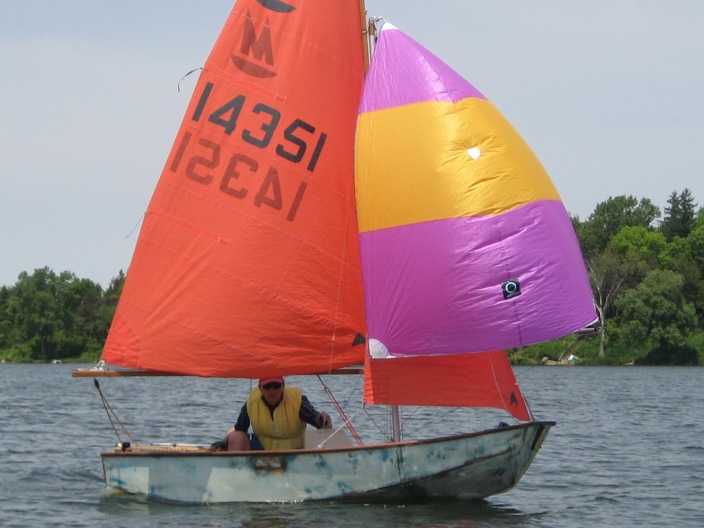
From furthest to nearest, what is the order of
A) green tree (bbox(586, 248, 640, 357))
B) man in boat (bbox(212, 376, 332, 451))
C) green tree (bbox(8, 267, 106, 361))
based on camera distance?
green tree (bbox(8, 267, 106, 361))
green tree (bbox(586, 248, 640, 357))
man in boat (bbox(212, 376, 332, 451))

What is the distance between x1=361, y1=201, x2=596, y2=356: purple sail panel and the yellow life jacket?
1193mm

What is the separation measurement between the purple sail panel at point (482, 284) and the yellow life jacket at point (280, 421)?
1193mm

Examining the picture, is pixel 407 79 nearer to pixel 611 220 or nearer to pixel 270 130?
pixel 270 130

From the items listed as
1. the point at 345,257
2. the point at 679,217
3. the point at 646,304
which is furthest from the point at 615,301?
the point at 345,257

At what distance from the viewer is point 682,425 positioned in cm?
2562

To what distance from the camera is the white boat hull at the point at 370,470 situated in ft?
40.0

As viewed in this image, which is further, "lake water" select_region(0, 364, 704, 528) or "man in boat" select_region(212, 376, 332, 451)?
"man in boat" select_region(212, 376, 332, 451)

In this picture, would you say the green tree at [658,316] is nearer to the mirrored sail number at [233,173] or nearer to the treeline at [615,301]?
the treeline at [615,301]

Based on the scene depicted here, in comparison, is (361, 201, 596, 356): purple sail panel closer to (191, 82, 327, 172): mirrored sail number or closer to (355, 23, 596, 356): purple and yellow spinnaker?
(355, 23, 596, 356): purple and yellow spinnaker

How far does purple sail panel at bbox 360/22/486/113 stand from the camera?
1258 cm

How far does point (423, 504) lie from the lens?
41.3ft

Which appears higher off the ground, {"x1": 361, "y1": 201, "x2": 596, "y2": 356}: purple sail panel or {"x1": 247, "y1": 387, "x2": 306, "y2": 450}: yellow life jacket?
{"x1": 361, "y1": 201, "x2": 596, "y2": 356}: purple sail panel

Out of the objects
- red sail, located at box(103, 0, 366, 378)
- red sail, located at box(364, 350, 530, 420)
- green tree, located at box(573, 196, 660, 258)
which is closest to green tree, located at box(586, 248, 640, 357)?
green tree, located at box(573, 196, 660, 258)

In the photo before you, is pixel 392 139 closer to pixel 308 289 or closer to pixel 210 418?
pixel 308 289
